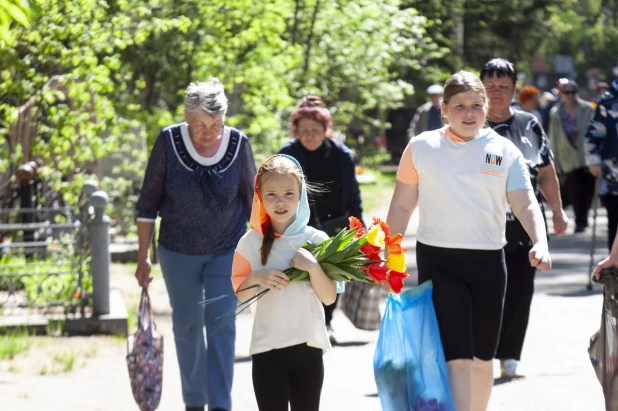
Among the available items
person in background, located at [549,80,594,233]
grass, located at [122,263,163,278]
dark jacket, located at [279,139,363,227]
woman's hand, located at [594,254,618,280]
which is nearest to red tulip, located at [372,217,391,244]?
woman's hand, located at [594,254,618,280]

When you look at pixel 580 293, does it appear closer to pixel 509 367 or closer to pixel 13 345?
pixel 509 367

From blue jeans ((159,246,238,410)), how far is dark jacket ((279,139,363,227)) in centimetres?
200

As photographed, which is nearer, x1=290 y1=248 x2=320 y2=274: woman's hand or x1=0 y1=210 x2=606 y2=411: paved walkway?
x1=290 y1=248 x2=320 y2=274: woman's hand

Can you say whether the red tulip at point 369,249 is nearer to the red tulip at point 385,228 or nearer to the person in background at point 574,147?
the red tulip at point 385,228

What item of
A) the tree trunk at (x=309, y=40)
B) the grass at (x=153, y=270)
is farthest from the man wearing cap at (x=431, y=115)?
A: the grass at (x=153, y=270)

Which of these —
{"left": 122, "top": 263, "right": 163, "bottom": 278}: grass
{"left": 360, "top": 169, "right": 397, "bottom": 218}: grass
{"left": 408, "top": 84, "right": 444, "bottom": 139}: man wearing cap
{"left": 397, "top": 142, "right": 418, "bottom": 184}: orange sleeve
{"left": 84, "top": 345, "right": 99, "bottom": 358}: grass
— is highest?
{"left": 408, "top": 84, "right": 444, "bottom": 139}: man wearing cap

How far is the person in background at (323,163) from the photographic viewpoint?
324 inches

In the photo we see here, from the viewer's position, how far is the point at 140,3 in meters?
12.1

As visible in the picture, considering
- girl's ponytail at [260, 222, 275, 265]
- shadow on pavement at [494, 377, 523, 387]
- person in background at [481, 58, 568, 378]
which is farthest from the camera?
shadow on pavement at [494, 377, 523, 387]

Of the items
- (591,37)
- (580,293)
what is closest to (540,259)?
(580,293)

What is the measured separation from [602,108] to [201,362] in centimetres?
317

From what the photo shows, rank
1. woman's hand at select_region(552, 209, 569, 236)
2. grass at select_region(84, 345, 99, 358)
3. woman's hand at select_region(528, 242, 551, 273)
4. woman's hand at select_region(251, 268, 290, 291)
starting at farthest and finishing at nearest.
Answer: grass at select_region(84, 345, 99, 358), woman's hand at select_region(552, 209, 569, 236), woman's hand at select_region(528, 242, 551, 273), woman's hand at select_region(251, 268, 290, 291)

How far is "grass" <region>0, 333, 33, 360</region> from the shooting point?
8328mm

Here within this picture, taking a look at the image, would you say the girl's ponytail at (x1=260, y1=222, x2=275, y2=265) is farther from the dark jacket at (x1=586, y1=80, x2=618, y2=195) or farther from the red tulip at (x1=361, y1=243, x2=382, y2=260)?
the dark jacket at (x1=586, y1=80, x2=618, y2=195)
